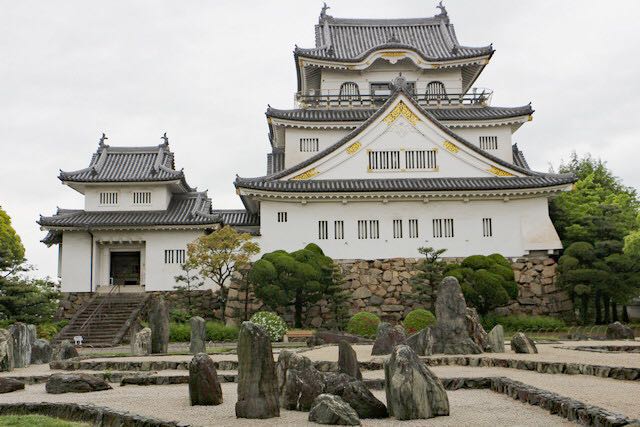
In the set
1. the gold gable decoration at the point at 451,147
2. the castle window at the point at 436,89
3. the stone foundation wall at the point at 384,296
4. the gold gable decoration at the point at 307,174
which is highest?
the castle window at the point at 436,89

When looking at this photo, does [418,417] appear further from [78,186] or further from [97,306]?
[78,186]

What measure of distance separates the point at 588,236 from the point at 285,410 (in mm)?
28233

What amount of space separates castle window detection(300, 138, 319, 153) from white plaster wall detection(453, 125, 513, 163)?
838cm

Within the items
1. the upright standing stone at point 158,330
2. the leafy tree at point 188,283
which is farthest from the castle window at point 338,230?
the upright standing stone at point 158,330

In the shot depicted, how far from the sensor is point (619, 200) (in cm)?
4409

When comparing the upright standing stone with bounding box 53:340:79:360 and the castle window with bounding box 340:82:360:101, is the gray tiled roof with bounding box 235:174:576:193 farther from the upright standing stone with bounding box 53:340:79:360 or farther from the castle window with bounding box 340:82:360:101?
the upright standing stone with bounding box 53:340:79:360

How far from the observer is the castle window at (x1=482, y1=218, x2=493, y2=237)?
3850cm

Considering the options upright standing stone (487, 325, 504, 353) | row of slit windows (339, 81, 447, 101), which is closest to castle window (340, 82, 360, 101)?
row of slit windows (339, 81, 447, 101)

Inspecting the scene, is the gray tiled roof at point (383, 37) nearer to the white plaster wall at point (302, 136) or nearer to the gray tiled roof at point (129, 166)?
the white plaster wall at point (302, 136)

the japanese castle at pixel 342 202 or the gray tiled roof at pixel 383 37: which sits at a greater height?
the gray tiled roof at pixel 383 37

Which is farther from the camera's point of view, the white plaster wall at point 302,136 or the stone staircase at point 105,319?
the white plaster wall at point 302,136

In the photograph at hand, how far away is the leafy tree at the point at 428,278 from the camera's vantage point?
34.7 meters

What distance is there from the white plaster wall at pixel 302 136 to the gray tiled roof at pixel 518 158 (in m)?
10.4

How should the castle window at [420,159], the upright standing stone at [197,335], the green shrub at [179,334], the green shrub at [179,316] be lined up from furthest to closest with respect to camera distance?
the castle window at [420,159]
the green shrub at [179,316]
the green shrub at [179,334]
the upright standing stone at [197,335]
